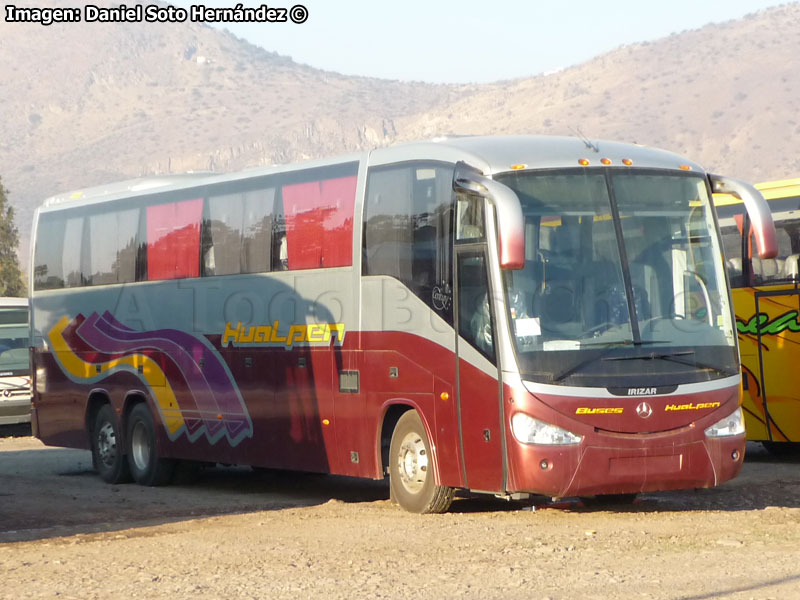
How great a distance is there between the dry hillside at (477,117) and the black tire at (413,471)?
112 m

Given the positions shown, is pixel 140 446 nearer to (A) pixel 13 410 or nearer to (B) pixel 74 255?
(B) pixel 74 255

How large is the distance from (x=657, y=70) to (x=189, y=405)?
14820cm

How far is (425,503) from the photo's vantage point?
41.5 ft

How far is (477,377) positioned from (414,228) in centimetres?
167

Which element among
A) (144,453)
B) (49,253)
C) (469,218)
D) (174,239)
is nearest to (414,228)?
(469,218)

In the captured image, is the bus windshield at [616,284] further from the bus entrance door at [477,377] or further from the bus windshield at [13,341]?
the bus windshield at [13,341]

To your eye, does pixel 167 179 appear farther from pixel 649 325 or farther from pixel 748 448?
pixel 748 448

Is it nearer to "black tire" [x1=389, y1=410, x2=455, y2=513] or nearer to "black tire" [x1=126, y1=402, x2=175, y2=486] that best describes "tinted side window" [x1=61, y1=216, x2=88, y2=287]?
"black tire" [x1=126, y1=402, x2=175, y2=486]

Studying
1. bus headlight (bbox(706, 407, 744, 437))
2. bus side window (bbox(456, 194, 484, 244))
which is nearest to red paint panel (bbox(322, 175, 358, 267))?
bus side window (bbox(456, 194, 484, 244))

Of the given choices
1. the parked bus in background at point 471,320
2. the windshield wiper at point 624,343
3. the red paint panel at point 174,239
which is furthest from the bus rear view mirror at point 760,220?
Answer: the red paint panel at point 174,239

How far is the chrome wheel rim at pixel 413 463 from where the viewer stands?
505 inches

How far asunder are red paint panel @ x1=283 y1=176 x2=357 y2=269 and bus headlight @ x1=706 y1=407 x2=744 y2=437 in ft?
12.9

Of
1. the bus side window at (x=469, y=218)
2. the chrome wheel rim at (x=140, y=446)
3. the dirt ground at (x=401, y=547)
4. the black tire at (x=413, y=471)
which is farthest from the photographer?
the chrome wheel rim at (x=140, y=446)

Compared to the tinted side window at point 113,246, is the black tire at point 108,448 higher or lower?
lower
